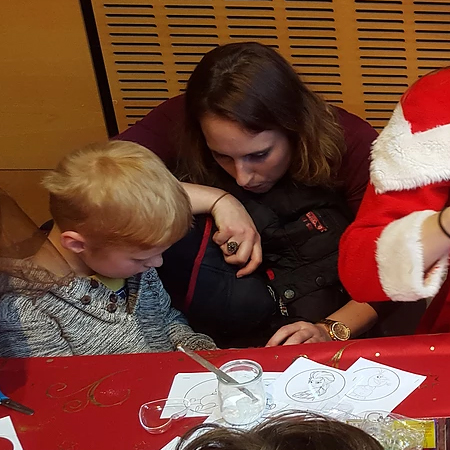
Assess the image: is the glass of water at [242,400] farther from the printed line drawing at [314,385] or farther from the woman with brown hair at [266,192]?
the woman with brown hair at [266,192]

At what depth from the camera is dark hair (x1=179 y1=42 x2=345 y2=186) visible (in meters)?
1.31

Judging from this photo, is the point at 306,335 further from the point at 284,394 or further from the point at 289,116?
the point at 289,116

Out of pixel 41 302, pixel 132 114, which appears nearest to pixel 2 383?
pixel 41 302

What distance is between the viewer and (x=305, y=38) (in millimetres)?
1864

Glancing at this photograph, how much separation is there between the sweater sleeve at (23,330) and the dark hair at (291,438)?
0.57 meters

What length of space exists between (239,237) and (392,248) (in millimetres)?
466

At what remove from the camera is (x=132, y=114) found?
2010mm

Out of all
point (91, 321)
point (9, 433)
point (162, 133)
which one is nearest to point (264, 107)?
point (162, 133)

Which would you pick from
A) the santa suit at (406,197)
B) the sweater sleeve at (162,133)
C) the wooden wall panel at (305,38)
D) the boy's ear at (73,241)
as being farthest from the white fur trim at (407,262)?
the wooden wall panel at (305,38)

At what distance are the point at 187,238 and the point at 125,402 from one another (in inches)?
18.0

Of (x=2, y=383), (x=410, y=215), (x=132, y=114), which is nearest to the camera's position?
(x=410, y=215)

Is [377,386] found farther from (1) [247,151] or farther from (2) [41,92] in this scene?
(2) [41,92]

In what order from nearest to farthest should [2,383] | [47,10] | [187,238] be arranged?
1. [2,383]
2. [187,238]
3. [47,10]

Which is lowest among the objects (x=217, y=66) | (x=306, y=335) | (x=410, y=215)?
(x=306, y=335)
